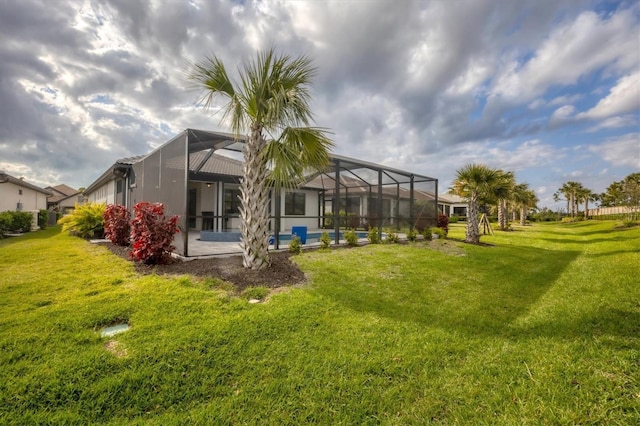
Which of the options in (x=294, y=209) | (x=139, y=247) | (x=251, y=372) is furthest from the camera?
(x=294, y=209)

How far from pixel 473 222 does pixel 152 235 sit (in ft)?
43.0

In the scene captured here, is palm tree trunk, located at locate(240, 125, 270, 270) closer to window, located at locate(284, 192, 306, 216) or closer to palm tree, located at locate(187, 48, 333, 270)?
palm tree, located at locate(187, 48, 333, 270)

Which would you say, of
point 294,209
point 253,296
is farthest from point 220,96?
point 294,209

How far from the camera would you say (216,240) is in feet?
35.9

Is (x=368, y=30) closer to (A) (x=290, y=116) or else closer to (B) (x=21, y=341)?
(A) (x=290, y=116)

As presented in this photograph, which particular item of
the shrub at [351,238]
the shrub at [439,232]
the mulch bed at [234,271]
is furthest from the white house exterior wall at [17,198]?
the shrub at [439,232]

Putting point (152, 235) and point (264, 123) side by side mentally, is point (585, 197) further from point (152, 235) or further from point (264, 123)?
point (152, 235)

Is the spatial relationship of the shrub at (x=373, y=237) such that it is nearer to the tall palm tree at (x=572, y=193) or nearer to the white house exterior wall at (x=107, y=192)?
the white house exterior wall at (x=107, y=192)

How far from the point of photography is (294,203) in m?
15.9

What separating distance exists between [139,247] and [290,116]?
14.1 feet

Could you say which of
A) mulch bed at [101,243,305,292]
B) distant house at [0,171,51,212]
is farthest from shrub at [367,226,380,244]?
distant house at [0,171,51,212]

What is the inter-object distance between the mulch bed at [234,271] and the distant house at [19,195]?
2019cm

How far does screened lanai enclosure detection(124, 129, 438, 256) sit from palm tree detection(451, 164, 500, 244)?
56.5 inches

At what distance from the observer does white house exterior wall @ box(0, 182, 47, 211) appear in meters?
18.7
